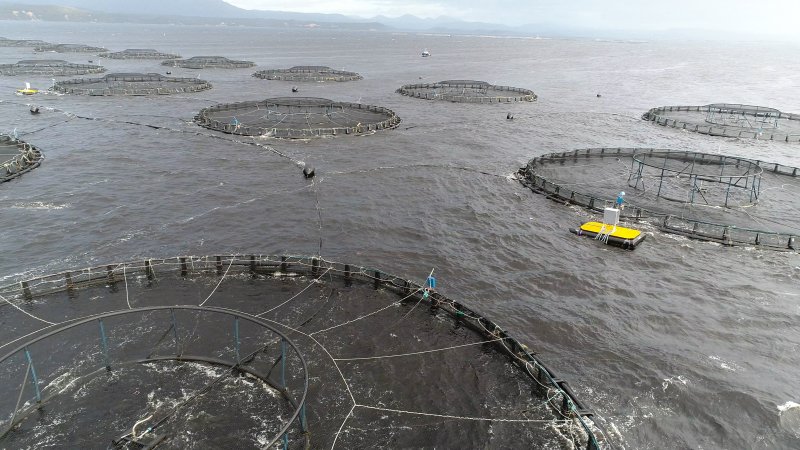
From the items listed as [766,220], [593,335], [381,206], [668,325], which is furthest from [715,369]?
[381,206]

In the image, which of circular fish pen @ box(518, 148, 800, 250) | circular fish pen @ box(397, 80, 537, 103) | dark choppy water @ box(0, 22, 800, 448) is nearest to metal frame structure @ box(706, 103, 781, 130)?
dark choppy water @ box(0, 22, 800, 448)

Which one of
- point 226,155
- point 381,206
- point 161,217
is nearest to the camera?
point 161,217

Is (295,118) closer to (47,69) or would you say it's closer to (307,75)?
(307,75)

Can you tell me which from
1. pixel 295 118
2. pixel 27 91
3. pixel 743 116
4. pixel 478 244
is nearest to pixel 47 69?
pixel 27 91

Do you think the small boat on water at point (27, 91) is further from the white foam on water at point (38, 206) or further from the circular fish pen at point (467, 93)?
the circular fish pen at point (467, 93)

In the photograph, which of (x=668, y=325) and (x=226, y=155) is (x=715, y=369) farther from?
(x=226, y=155)

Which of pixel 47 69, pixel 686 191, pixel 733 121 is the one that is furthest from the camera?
pixel 47 69

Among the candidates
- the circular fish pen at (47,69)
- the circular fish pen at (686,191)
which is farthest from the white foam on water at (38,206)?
the circular fish pen at (47,69)
